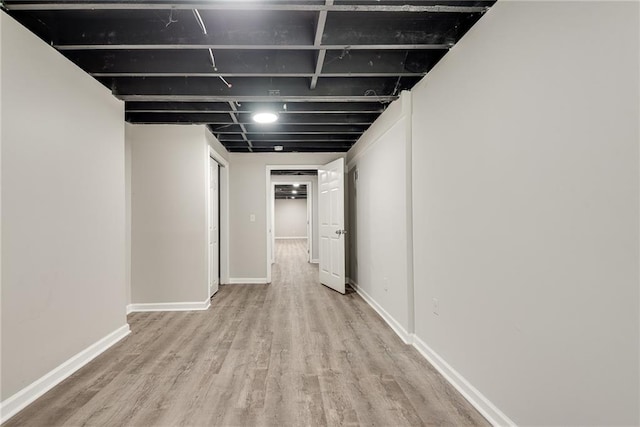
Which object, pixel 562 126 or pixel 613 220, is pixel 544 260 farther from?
pixel 562 126

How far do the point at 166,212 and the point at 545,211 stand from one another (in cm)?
370

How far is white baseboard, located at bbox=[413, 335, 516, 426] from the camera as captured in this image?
164 centimetres

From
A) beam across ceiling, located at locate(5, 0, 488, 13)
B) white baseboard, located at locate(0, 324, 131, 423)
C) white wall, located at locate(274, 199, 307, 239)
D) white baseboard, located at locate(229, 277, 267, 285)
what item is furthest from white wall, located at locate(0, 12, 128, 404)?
white wall, located at locate(274, 199, 307, 239)

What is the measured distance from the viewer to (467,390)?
190 cm

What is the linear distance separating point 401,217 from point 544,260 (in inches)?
61.4

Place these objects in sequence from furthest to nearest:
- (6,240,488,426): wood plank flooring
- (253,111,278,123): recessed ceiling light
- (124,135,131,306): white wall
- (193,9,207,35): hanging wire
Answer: (124,135,131,306): white wall < (253,111,278,123): recessed ceiling light < (193,9,207,35): hanging wire < (6,240,488,426): wood plank flooring

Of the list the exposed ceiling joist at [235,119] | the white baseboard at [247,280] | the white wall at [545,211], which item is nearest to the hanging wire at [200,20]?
the exposed ceiling joist at [235,119]

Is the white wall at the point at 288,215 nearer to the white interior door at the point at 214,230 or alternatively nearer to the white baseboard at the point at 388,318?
the white interior door at the point at 214,230

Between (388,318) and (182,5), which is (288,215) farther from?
(182,5)


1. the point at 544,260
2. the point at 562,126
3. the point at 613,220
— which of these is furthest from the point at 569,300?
the point at 562,126

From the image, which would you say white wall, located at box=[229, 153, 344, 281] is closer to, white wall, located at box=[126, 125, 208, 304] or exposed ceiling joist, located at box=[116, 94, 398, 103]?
white wall, located at box=[126, 125, 208, 304]

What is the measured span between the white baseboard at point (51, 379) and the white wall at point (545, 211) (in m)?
2.61

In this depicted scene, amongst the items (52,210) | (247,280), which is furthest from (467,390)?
(247,280)

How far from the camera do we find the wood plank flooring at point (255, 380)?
1752mm
